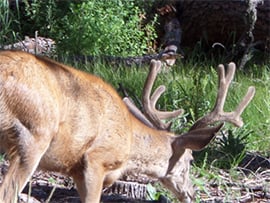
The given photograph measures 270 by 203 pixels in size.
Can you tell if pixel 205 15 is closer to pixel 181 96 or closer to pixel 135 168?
pixel 181 96

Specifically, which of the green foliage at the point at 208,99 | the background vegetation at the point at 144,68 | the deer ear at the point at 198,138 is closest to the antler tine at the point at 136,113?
the deer ear at the point at 198,138

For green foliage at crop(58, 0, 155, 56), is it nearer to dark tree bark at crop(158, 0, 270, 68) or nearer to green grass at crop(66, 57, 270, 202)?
dark tree bark at crop(158, 0, 270, 68)

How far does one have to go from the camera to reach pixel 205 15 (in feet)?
48.1

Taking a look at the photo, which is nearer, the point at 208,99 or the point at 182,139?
the point at 182,139

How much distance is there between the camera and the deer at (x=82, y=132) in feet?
22.6

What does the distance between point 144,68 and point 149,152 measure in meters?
4.48

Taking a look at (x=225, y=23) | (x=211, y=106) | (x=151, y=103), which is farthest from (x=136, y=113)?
(x=225, y=23)

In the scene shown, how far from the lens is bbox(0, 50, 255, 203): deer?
688cm

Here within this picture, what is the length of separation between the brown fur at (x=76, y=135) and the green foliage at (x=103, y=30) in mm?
5510

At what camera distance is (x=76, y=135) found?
7.30m

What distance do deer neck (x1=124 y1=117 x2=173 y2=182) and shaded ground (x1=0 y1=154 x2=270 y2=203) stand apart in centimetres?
26

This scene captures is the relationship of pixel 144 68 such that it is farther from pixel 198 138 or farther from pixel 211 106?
pixel 198 138

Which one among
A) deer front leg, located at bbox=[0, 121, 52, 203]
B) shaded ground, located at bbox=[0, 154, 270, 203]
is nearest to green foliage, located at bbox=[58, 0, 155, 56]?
shaded ground, located at bbox=[0, 154, 270, 203]

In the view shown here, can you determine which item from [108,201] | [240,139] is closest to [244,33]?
[240,139]
